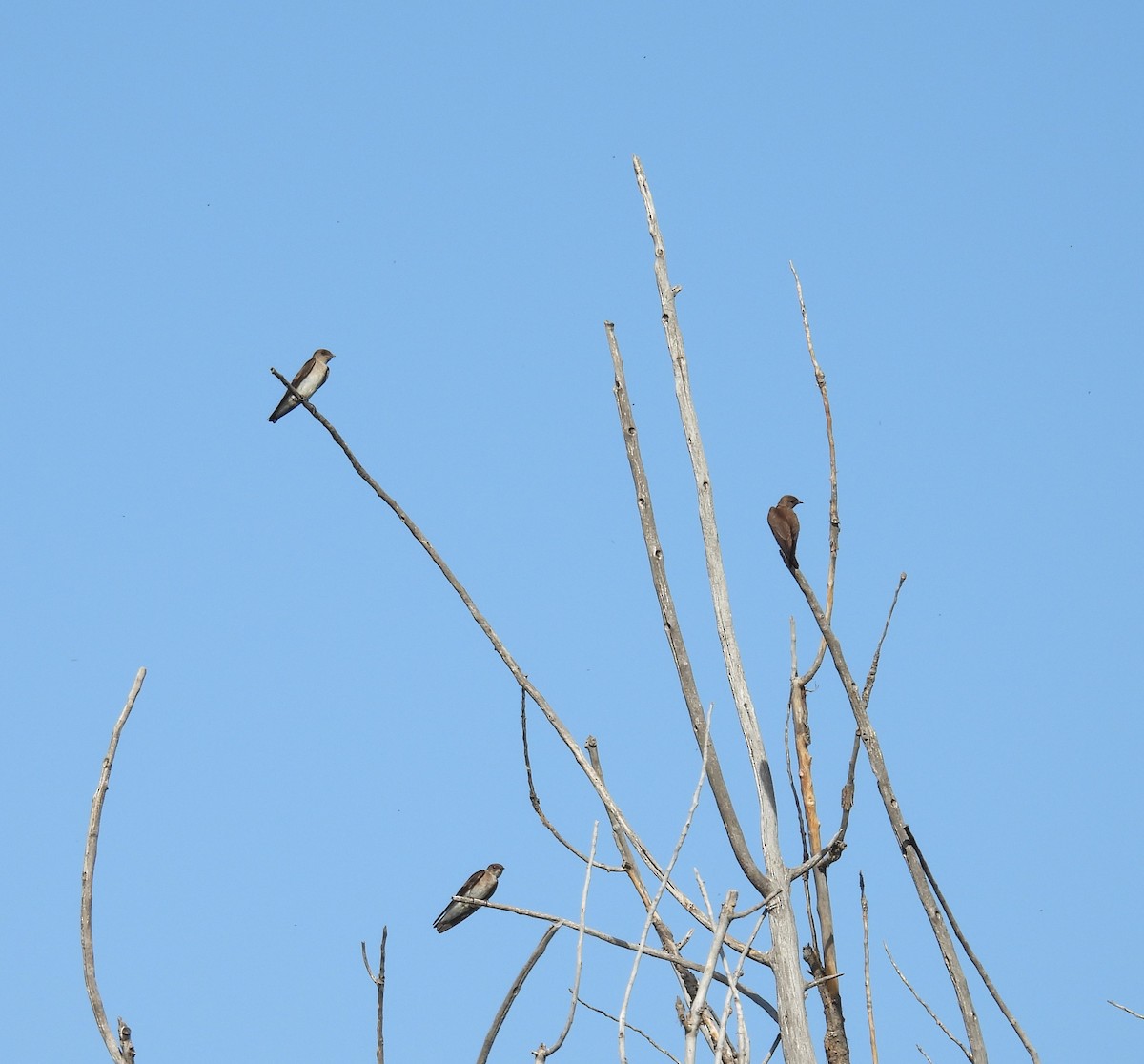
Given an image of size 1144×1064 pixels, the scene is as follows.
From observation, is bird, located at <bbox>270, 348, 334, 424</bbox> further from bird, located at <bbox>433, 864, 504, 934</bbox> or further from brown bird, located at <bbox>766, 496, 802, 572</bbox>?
brown bird, located at <bbox>766, 496, 802, 572</bbox>

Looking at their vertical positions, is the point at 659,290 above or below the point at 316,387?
below

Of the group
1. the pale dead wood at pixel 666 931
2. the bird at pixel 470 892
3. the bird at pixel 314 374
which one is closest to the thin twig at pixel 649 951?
the pale dead wood at pixel 666 931

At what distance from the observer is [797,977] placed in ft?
14.8

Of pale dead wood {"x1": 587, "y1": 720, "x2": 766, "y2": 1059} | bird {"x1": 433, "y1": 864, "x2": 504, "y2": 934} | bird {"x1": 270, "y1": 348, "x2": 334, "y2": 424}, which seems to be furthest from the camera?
bird {"x1": 270, "y1": 348, "x2": 334, "y2": 424}

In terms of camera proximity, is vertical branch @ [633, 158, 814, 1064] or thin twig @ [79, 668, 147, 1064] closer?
thin twig @ [79, 668, 147, 1064]

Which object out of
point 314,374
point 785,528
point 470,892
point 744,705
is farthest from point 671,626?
point 314,374

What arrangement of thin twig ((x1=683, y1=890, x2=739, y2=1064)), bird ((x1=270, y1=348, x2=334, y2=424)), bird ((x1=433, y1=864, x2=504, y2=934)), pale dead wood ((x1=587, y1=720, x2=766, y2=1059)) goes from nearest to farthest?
thin twig ((x1=683, y1=890, x2=739, y2=1064))
pale dead wood ((x1=587, y1=720, x2=766, y2=1059))
bird ((x1=433, y1=864, x2=504, y2=934))
bird ((x1=270, y1=348, x2=334, y2=424))

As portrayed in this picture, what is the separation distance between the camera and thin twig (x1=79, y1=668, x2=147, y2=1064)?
3525 mm

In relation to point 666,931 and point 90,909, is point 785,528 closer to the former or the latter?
point 666,931

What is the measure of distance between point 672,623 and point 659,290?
3.90 ft

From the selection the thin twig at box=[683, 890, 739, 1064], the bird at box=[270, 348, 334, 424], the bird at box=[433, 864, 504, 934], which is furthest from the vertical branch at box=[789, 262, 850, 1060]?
the bird at box=[270, 348, 334, 424]

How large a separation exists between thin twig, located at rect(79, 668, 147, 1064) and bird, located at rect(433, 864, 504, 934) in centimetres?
918

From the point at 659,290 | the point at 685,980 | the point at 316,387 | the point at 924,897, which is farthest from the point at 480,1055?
the point at 316,387

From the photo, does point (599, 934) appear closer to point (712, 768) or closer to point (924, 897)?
point (712, 768)
